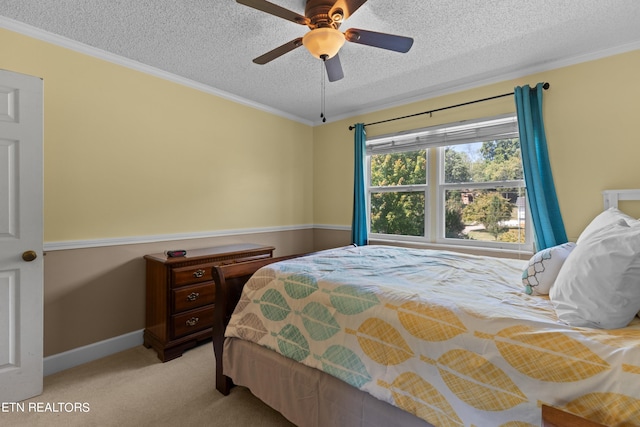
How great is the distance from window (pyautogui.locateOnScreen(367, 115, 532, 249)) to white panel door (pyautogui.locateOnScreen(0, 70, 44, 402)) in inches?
124

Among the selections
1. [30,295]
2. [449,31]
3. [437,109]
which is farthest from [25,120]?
[437,109]

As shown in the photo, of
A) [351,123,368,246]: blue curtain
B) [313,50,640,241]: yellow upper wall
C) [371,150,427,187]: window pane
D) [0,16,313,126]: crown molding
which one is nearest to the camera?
[0,16,313,126]: crown molding

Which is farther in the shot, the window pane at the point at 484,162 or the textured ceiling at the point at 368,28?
the window pane at the point at 484,162

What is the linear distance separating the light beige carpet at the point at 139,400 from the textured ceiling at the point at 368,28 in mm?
2484

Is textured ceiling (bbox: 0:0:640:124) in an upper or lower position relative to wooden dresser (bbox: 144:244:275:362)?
upper

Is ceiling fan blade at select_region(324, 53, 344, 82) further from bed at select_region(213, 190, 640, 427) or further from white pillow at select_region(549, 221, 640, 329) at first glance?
white pillow at select_region(549, 221, 640, 329)

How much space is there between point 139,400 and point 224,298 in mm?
842

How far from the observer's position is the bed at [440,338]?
3.05ft

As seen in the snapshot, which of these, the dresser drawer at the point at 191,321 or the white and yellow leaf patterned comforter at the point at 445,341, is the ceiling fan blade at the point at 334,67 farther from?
the dresser drawer at the point at 191,321

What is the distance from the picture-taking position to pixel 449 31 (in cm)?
209

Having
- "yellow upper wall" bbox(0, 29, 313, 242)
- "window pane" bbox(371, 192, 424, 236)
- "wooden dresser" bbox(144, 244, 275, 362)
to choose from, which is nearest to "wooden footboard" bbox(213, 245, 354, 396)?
"wooden dresser" bbox(144, 244, 275, 362)

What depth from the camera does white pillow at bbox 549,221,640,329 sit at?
98cm

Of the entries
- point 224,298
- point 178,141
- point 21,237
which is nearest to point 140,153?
point 178,141

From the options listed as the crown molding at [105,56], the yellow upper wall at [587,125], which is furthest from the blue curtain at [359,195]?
the crown molding at [105,56]
